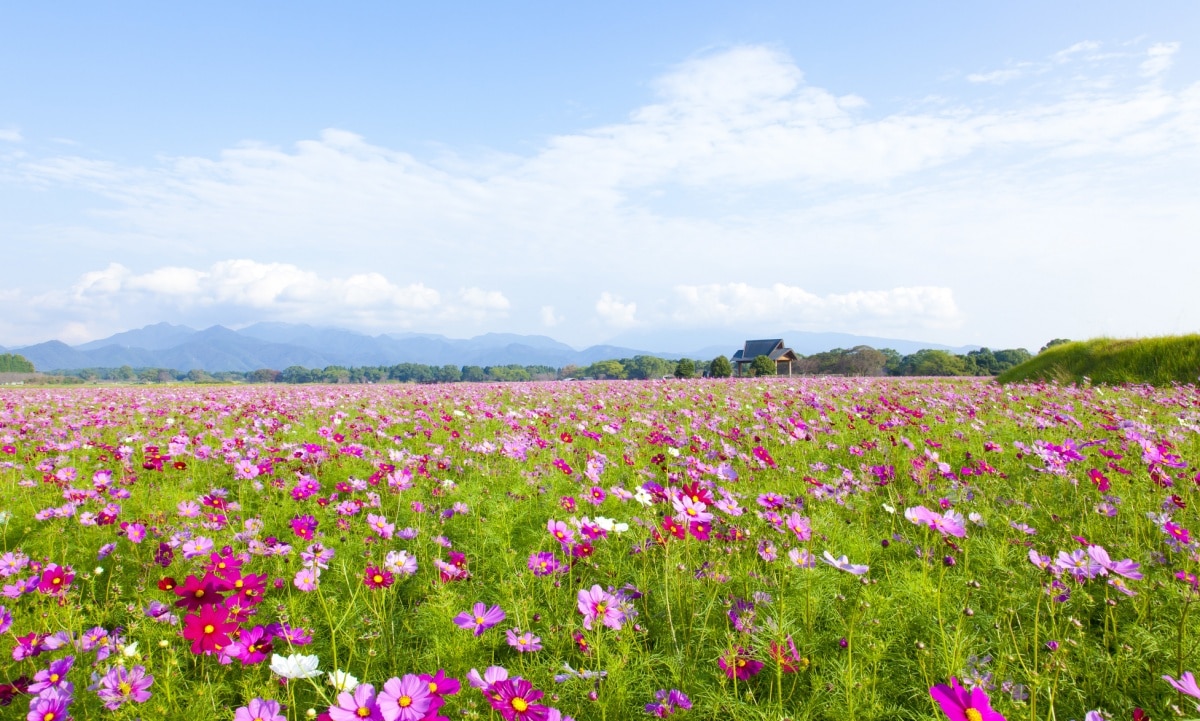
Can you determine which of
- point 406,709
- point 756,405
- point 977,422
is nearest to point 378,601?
point 406,709

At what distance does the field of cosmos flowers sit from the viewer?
179cm

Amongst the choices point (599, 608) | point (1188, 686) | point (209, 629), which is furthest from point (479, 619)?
point (1188, 686)

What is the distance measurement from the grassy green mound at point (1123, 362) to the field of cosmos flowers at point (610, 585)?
8944mm

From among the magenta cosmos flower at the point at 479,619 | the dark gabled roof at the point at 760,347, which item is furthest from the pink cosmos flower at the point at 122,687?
the dark gabled roof at the point at 760,347

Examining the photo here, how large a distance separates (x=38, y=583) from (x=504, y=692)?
2486mm

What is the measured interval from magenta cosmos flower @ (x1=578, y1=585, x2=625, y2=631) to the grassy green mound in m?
14.0

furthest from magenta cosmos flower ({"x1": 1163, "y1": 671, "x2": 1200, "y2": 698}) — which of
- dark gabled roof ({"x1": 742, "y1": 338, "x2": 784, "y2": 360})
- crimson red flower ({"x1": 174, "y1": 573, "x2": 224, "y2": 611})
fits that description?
dark gabled roof ({"x1": 742, "y1": 338, "x2": 784, "y2": 360})

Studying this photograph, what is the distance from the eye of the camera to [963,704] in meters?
1.14

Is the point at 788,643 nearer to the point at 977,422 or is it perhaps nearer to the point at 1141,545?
the point at 1141,545

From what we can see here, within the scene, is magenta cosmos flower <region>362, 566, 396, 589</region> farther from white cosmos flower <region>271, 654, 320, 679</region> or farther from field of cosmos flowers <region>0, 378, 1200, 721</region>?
white cosmos flower <region>271, 654, 320, 679</region>

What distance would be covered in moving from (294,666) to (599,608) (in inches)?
37.2

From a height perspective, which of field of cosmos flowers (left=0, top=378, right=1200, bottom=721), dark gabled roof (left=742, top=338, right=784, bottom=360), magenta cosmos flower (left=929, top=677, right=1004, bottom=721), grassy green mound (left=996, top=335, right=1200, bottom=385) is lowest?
field of cosmos flowers (left=0, top=378, right=1200, bottom=721)

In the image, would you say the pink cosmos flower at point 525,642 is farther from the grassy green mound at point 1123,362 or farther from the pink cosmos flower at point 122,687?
the grassy green mound at point 1123,362

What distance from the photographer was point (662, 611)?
2439 mm
